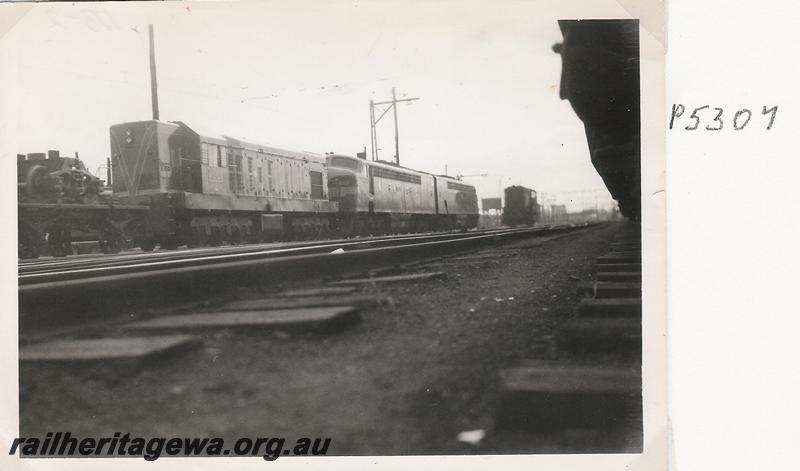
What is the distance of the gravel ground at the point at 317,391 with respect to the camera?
141 centimetres

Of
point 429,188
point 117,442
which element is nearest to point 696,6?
point 117,442

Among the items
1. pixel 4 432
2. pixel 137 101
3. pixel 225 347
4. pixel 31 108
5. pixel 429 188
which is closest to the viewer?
pixel 225 347

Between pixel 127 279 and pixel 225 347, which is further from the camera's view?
pixel 127 279

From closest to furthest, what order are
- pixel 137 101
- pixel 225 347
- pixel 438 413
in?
1. pixel 438 413
2. pixel 225 347
3. pixel 137 101

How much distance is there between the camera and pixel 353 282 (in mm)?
2129

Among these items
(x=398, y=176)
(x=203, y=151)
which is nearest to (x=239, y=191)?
(x=203, y=151)

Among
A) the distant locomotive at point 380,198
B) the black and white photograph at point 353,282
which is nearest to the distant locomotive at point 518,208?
→ the distant locomotive at point 380,198

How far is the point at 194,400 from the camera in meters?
1.46

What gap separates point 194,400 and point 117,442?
0.94ft

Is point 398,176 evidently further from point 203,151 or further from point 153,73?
point 153,73

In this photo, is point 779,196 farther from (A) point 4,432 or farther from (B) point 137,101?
(A) point 4,432

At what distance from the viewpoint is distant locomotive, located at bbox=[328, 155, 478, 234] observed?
320 inches

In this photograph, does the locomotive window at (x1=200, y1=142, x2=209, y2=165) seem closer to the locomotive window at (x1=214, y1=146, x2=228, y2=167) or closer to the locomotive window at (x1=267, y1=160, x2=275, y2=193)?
the locomotive window at (x1=214, y1=146, x2=228, y2=167)

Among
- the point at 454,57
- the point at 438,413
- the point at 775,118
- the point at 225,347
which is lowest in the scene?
the point at 438,413
